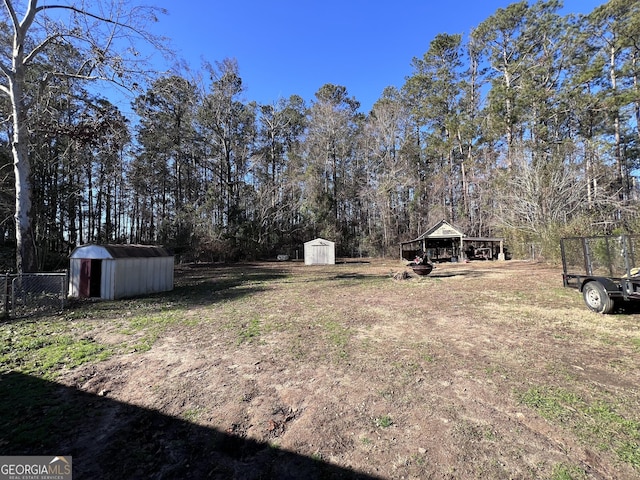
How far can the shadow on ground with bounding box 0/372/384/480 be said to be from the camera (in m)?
2.36

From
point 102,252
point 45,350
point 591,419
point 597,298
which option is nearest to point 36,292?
point 102,252

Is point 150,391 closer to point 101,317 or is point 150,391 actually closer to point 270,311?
point 270,311

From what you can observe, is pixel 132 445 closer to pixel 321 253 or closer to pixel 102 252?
pixel 102 252

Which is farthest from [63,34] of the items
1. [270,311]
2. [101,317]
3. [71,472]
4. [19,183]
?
[71,472]

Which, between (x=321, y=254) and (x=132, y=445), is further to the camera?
(x=321, y=254)

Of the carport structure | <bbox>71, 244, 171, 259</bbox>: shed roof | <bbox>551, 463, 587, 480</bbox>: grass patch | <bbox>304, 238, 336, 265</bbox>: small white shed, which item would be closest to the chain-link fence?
<bbox>71, 244, 171, 259</bbox>: shed roof

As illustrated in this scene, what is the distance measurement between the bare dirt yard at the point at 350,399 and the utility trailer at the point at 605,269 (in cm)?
50

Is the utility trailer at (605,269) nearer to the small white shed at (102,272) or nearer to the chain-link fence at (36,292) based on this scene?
the chain-link fence at (36,292)

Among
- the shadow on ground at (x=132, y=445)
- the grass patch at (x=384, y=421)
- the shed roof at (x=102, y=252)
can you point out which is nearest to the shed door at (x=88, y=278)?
the shed roof at (x=102, y=252)

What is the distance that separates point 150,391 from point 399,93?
38.8 meters

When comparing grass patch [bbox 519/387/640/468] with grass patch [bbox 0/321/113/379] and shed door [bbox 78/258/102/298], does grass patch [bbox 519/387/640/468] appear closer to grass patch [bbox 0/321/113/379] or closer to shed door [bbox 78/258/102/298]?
grass patch [bbox 0/321/113/379]

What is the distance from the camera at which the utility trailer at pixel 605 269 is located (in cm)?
607

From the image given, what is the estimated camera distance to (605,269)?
6.63 m

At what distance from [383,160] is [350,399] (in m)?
34.5
